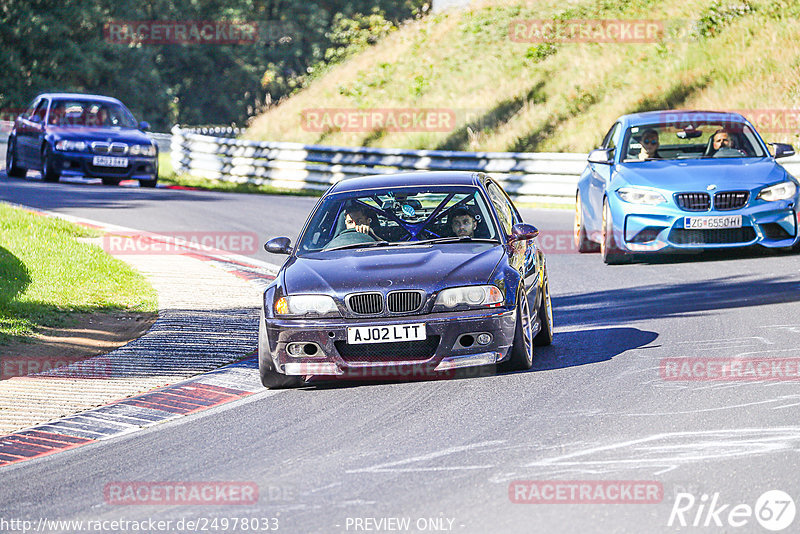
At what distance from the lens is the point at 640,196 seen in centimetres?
1420

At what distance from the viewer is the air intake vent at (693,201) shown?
1395cm

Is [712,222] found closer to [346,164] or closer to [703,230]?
[703,230]

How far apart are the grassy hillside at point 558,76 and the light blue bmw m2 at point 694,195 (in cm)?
1038

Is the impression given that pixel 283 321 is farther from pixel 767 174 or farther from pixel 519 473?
pixel 767 174

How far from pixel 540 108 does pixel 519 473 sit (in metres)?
26.1

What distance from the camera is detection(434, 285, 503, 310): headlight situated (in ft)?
28.1

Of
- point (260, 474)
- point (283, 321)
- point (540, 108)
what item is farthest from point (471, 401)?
point (540, 108)

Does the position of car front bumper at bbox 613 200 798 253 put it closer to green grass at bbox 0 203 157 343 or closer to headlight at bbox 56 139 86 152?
green grass at bbox 0 203 157 343

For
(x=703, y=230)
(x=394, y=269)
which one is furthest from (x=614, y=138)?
(x=394, y=269)
